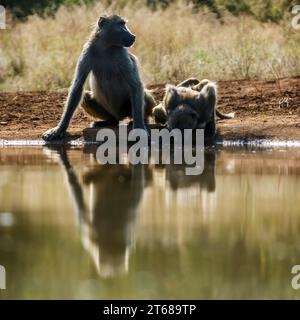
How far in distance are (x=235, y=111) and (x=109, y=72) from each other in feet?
8.74

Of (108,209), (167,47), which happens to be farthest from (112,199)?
(167,47)

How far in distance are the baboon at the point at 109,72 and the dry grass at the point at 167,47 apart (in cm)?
464

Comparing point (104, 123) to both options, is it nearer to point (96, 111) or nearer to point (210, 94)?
point (96, 111)

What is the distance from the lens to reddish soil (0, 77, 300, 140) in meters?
13.2

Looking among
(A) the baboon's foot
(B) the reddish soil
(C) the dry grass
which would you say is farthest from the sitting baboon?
(C) the dry grass

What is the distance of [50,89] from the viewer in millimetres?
17500

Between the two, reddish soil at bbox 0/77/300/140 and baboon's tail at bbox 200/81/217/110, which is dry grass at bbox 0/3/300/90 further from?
baboon's tail at bbox 200/81/217/110

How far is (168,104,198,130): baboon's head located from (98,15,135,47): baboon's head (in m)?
1.05

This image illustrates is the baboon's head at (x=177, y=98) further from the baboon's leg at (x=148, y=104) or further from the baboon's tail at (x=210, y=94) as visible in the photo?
the baboon's leg at (x=148, y=104)

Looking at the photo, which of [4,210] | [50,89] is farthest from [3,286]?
[50,89]

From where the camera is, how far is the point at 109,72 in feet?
41.3

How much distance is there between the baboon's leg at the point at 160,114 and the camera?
1287 centimetres
